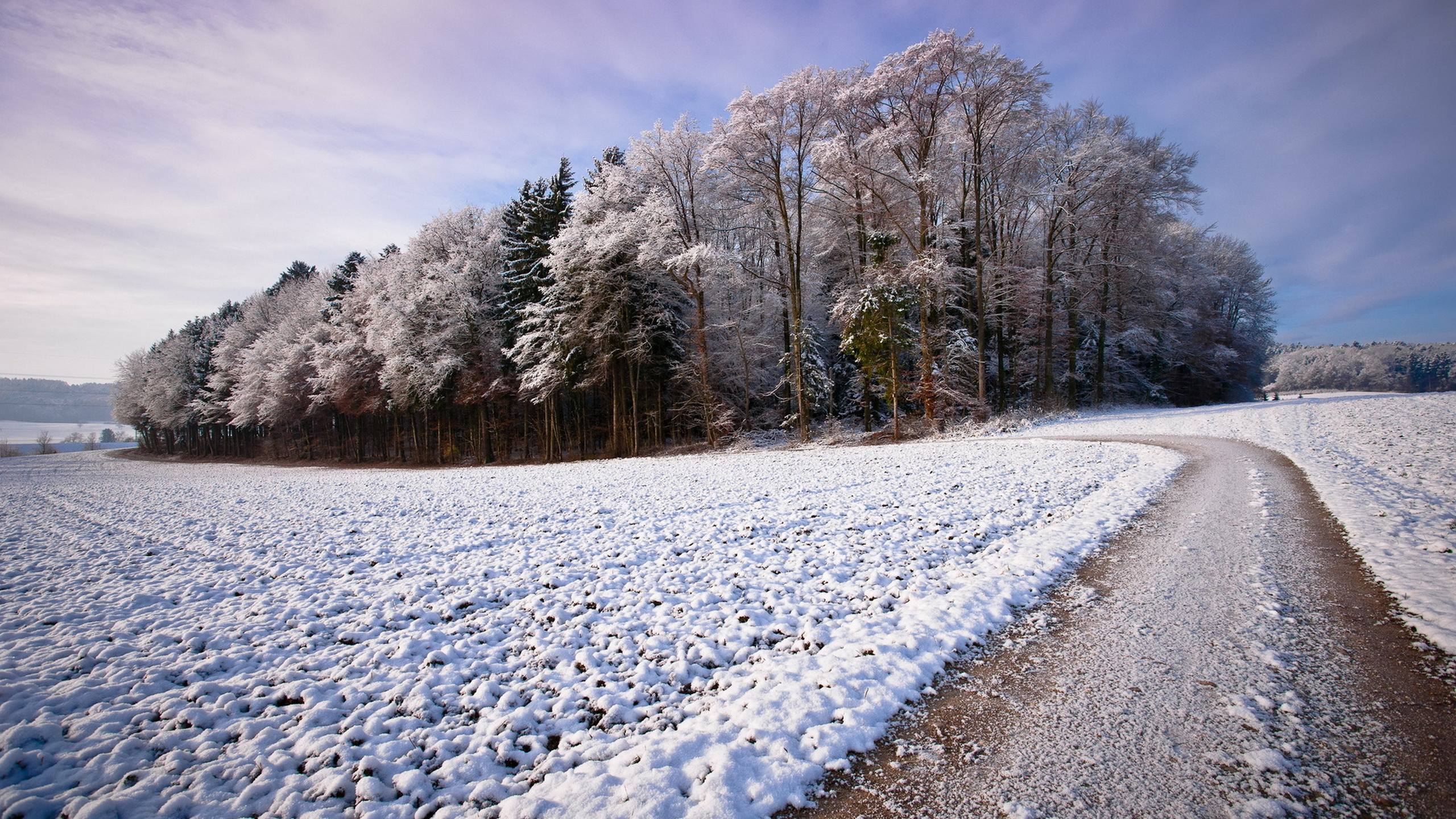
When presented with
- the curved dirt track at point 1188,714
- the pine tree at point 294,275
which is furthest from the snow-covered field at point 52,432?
the curved dirt track at point 1188,714

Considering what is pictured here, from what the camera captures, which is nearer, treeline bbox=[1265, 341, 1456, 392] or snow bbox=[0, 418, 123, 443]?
treeline bbox=[1265, 341, 1456, 392]

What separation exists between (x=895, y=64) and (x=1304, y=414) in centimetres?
1954

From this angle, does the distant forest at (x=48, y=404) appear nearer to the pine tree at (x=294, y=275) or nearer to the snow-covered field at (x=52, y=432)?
the snow-covered field at (x=52, y=432)

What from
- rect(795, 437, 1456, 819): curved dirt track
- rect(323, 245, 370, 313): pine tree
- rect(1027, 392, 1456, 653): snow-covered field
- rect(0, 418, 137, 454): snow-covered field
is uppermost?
rect(323, 245, 370, 313): pine tree

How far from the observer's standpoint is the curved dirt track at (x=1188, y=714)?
2.75 metres

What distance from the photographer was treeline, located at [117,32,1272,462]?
21953 mm

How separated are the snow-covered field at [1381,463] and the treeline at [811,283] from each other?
6.65 m

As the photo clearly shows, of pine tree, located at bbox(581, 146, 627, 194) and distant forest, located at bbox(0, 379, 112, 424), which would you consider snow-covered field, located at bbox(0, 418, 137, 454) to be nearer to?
distant forest, located at bbox(0, 379, 112, 424)

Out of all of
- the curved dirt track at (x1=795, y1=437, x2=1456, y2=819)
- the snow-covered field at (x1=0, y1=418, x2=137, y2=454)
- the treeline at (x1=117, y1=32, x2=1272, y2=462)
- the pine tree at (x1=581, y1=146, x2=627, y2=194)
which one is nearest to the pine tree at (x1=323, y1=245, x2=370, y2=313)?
the treeline at (x1=117, y1=32, x2=1272, y2=462)

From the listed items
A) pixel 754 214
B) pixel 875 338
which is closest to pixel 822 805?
pixel 875 338

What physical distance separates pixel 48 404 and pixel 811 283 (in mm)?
226303

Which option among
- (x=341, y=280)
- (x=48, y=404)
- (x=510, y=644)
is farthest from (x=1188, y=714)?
(x=48, y=404)

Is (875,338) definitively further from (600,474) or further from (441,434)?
(441,434)

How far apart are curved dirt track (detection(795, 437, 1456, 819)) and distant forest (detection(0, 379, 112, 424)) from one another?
197 metres
